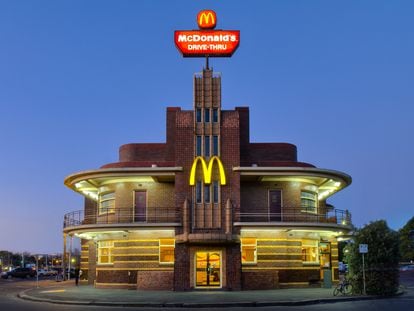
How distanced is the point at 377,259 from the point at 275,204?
9913mm

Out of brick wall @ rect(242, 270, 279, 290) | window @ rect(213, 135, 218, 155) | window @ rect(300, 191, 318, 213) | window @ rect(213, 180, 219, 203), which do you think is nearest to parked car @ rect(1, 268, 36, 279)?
window @ rect(213, 180, 219, 203)

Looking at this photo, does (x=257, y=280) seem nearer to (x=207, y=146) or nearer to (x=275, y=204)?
(x=275, y=204)

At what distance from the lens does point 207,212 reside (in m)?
37.8

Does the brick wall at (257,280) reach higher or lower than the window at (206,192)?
lower

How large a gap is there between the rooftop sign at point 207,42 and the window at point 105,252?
14925 mm

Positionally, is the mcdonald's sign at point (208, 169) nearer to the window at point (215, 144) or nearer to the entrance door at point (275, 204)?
the window at point (215, 144)

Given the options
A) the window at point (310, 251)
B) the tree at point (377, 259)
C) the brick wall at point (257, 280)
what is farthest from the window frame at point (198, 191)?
the tree at point (377, 259)

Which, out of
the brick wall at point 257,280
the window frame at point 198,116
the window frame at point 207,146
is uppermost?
the window frame at point 198,116

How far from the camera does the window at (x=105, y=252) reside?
41172 millimetres

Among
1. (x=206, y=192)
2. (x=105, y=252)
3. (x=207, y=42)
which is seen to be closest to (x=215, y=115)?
(x=206, y=192)

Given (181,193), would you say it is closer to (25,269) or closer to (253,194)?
(253,194)

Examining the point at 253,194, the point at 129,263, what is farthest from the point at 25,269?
the point at 253,194

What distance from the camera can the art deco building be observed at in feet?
123

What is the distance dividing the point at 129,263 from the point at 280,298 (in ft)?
44.3
